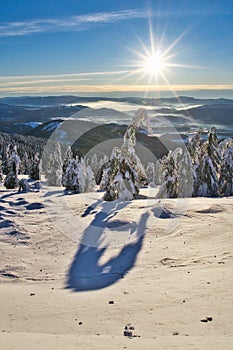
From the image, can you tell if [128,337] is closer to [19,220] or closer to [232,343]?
[232,343]

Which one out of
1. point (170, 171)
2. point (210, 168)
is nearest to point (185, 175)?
point (210, 168)

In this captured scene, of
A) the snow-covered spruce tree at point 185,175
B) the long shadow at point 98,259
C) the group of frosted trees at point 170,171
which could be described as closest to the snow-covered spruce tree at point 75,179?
the group of frosted trees at point 170,171

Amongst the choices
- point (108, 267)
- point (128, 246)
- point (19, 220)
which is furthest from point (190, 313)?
point (19, 220)

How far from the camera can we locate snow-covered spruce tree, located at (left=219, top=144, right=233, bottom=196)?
1308 inches

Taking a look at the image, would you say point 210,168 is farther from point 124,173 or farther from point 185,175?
point 124,173

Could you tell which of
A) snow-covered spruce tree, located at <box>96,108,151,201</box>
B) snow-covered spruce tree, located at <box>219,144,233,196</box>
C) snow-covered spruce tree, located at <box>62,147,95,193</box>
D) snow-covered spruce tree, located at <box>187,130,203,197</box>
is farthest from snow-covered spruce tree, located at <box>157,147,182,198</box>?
snow-covered spruce tree, located at <box>62,147,95,193</box>

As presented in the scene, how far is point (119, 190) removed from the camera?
87.2 ft

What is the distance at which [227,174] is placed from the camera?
3350 centimetres

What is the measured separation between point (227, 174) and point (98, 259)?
23294 mm

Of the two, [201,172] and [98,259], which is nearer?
[98,259]

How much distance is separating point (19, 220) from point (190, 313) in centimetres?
1356

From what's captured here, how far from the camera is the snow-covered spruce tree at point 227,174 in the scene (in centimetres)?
3322

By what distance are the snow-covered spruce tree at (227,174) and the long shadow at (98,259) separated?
17.6 m

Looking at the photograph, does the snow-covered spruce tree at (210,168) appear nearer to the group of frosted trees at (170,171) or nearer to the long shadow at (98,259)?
the group of frosted trees at (170,171)
